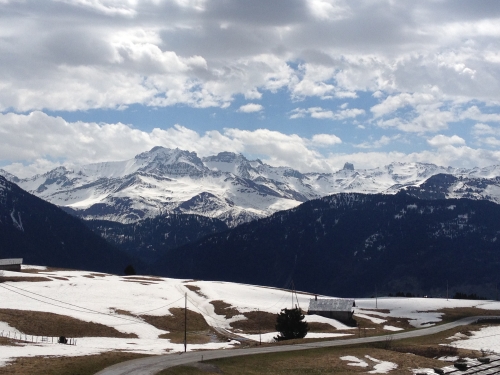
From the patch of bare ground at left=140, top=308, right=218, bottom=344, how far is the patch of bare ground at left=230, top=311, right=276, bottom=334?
8507 millimetres

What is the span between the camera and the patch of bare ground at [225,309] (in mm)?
139587

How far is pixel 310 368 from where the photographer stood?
68.2m

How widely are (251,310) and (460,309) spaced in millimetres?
73912

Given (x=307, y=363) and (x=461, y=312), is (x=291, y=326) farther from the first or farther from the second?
(x=461, y=312)

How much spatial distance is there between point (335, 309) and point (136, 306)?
5023 cm

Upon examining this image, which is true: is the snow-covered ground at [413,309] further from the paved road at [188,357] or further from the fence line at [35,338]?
the fence line at [35,338]

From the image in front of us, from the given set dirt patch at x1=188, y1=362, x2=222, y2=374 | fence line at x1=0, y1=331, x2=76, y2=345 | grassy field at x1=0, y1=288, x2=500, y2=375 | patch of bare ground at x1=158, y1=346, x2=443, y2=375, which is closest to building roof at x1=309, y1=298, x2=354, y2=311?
grassy field at x1=0, y1=288, x2=500, y2=375

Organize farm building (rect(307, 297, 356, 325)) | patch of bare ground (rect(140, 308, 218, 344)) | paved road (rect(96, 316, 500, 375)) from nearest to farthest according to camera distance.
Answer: paved road (rect(96, 316, 500, 375)), patch of bare ground (rect(140, 308, 218, 344)), farm building (rect(307, 297, 356, 325))

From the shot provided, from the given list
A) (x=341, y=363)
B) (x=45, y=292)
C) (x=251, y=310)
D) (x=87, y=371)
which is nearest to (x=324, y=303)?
(x=251, y=310)

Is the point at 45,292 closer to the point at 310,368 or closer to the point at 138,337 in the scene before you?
the point at 138,337

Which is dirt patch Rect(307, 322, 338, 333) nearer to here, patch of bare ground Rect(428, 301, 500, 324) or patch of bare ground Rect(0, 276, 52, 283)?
patch of bare ground Rect(428, 301, 500, 324)

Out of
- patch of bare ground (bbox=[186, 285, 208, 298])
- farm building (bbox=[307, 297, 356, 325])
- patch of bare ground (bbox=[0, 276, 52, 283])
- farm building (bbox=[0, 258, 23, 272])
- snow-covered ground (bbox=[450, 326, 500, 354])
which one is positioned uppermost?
farm building (bbox=[0, 258, 23, 272])

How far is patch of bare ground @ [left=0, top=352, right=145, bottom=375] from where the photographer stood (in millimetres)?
55312

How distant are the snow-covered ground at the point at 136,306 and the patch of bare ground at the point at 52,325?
Result: 2.45 metres
